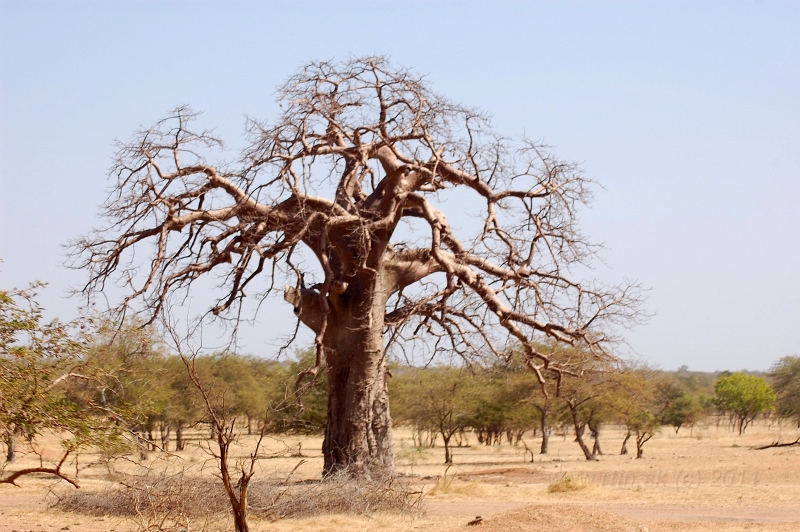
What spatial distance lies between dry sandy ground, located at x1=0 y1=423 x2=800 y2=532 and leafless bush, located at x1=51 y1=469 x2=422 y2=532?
0.18 m

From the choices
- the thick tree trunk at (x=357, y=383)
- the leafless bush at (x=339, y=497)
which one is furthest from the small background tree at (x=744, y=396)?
the leafless bush at (x=339, y=497)

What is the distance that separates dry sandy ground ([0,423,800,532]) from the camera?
8.12m

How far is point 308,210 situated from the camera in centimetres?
991

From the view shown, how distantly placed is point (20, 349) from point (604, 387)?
18.4 metres

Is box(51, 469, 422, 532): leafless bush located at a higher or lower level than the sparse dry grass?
higher

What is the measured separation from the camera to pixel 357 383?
33.9 ft

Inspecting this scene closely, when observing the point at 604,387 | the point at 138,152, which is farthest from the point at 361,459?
the point at 604,387

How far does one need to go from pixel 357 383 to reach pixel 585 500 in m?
3.72

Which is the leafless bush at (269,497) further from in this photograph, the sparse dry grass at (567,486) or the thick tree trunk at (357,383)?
the sparse dry grass at (567,486)

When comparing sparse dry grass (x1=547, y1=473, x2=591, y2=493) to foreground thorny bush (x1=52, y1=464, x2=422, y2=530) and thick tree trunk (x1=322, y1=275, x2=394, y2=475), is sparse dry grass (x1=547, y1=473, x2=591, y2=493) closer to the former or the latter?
thick tree trunk (x1=322, y1=275, x2=394, y2=475)

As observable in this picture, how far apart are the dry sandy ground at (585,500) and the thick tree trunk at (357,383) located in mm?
945

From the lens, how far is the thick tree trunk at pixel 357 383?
33.8 feet

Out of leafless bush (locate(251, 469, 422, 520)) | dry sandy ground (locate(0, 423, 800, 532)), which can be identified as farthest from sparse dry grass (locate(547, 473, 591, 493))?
leafless bush (locate(251, 469, 422, 520))

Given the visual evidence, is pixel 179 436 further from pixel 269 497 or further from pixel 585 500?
pixel 269 497
